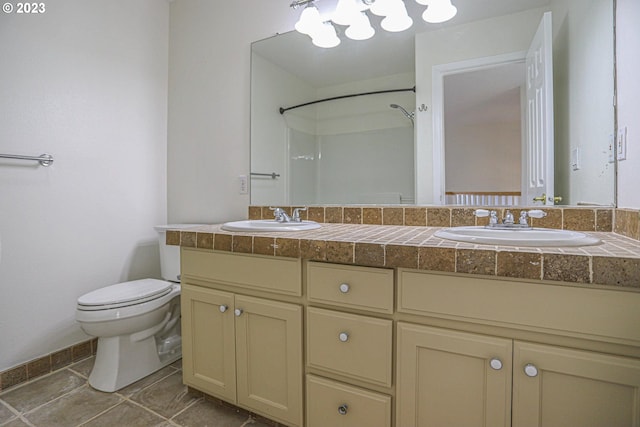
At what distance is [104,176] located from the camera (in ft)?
6.40

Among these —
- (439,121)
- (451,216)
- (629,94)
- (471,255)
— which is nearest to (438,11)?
(439,121)

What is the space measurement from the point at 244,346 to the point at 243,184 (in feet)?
3.52

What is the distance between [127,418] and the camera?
1357 mm

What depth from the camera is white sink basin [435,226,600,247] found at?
2.77ft

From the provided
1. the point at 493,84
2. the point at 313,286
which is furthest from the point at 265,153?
the point at 493,84

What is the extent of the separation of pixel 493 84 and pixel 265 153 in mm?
1241

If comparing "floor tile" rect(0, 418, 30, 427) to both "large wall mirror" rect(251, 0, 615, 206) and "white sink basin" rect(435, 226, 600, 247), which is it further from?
"white sink basin" rect(435, 226, 600, 247)

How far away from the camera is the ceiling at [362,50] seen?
1.41 m

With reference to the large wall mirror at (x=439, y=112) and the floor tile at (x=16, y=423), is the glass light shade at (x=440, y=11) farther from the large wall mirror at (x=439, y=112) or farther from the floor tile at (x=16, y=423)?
the floor tile at (x=16, y=423)

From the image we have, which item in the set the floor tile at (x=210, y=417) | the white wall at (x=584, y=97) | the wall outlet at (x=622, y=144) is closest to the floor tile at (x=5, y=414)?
the floor tile at (x=210, y=417)

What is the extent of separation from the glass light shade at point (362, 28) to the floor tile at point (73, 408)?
2.14 metres

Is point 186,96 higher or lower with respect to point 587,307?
higher

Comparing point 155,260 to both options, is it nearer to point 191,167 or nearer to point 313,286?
point 191,167

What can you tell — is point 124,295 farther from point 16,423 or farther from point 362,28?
point 362,28
